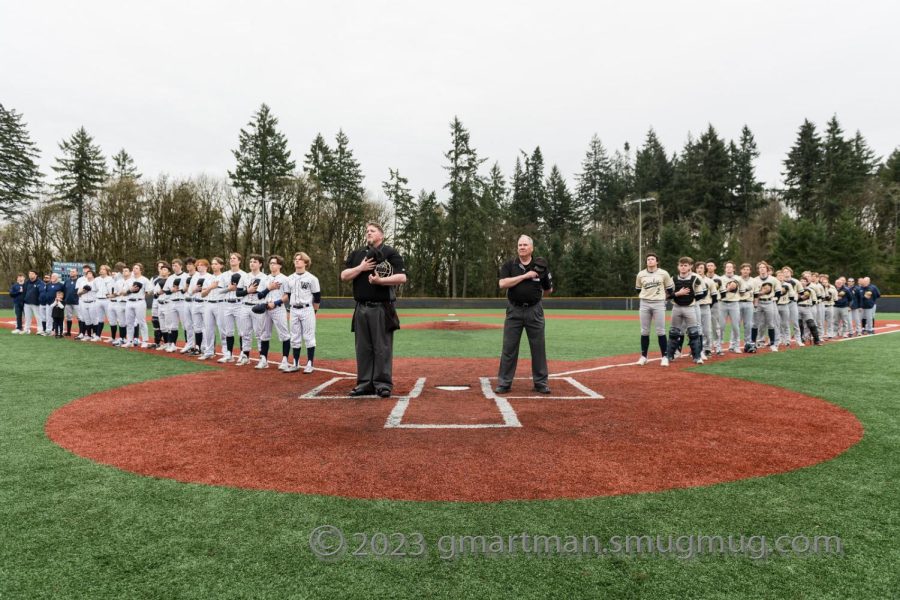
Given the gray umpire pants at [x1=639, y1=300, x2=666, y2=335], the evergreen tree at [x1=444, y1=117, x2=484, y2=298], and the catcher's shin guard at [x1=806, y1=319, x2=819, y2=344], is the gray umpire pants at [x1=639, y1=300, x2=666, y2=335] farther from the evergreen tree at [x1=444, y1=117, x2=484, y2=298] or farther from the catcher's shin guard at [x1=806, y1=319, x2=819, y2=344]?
the evergreen tree at [x1=444, y1=117, x2=484, y2=298]

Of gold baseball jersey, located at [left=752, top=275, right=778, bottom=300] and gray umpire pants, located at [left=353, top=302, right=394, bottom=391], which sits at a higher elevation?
gold baseball jersey, located at [left=752, top=275, right=778, bottom=300]

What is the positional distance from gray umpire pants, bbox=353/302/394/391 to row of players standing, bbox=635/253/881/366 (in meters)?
5.61

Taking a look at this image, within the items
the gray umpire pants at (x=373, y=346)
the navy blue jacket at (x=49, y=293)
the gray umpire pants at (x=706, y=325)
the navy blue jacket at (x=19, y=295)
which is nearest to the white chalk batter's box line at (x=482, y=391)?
the gray umpire pants at (x=373, y=346)

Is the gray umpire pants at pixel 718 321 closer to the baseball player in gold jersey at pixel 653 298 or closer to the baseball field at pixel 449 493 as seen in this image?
the baseball player in gold jersey at pixel 653 298

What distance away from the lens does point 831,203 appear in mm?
50406

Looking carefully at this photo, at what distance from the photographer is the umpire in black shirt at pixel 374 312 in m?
7.12

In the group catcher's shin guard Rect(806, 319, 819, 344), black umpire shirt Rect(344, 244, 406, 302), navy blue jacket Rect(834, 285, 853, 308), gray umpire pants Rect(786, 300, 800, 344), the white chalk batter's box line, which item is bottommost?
the white chalk batter's box line

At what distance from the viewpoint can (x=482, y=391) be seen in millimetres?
7539

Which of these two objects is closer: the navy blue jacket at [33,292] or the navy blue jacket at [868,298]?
the navy blue jacket at [33,292]

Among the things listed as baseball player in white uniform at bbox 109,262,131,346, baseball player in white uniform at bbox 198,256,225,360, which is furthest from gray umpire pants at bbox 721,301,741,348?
baseball player in white uniform at bbox 109,262,131,346

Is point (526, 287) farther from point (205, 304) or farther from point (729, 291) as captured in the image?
point (205, 304)

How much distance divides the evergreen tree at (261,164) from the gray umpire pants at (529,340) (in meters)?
42.6

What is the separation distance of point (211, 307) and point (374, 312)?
234 inches

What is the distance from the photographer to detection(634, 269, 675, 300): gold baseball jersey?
33.6ft
